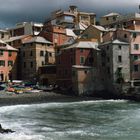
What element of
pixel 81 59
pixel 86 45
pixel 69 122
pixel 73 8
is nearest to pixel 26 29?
pixel 73 8

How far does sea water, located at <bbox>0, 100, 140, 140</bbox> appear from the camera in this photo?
122 feet

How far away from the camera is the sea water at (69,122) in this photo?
37.2 m

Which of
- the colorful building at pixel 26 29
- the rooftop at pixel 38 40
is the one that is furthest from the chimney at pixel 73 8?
the rooftop at pixel 38 40

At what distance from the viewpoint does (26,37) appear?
108 metres

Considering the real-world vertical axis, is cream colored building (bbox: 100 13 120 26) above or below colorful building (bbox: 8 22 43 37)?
above

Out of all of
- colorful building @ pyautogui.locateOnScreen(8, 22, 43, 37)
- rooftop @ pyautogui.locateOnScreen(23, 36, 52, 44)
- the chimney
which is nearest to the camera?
rooftop @ pyautogui.locateOnScreen(23, 36, 52, 44)

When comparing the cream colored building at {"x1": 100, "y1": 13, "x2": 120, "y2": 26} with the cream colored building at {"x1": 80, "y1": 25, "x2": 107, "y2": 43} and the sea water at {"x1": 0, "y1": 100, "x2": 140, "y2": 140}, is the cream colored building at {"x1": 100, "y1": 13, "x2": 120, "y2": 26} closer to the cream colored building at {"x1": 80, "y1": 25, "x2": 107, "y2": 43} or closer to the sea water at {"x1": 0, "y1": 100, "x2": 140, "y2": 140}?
the cream colored building at {"x1": 80, "y1": 25, "x2": 107, "y2": 43}

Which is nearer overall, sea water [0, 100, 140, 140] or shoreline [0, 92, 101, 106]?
sea water [0, 100, 140, 140]

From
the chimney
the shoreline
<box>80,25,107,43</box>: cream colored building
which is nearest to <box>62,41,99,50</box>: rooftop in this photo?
<box>80,25,107,43</box>: cream colored building

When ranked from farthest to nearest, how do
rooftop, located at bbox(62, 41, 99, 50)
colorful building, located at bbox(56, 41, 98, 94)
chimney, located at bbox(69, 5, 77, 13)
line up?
1. chimney, located at bbox(69, 5, 77, 13)
2. rooftop, located at bbox(62, 41, 99, 50)
3. colorful building, located at bbox(56, 41, 98, 94)

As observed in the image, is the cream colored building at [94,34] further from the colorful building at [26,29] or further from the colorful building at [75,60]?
the colorful building at [26,29]

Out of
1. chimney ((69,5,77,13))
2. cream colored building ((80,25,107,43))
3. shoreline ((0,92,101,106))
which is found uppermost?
chimney ((69,5,77,13))

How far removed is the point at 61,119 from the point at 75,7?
3861 inches

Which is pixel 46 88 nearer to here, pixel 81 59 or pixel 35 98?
pixel 81 59
